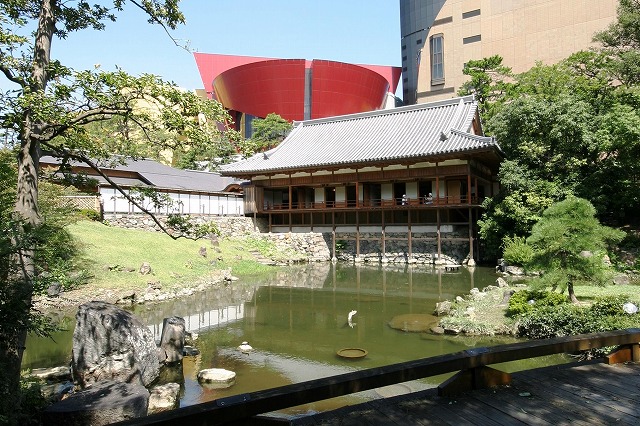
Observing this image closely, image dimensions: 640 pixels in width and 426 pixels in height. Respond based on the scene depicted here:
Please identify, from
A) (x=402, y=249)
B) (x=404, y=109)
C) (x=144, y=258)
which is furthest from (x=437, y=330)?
(x=404, y=109)

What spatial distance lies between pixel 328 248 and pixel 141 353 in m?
19.0

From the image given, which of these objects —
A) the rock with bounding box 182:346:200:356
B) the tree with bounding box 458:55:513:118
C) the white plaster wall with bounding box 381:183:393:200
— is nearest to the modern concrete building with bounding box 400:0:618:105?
the tree with bounding box 458:55:513:118

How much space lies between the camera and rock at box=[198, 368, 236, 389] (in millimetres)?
6974

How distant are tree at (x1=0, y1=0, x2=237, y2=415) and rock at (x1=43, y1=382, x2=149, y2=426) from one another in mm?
611

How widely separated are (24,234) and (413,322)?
909 cm

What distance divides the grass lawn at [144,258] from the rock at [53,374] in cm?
631

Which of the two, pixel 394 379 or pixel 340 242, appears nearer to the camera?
pixel 394 379

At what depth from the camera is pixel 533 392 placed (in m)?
3.17

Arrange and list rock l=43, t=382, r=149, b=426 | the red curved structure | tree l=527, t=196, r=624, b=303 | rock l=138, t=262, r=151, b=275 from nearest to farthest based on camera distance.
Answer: rock l=43, t=382, r=149, b=426
tree l=527, t=196, r=624, b=303
rock l=138, t=262, r=151, b=275
the red curved structure

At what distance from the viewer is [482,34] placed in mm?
40656

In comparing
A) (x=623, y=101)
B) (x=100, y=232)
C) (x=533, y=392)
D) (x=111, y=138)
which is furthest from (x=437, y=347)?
(x=623, y=101)

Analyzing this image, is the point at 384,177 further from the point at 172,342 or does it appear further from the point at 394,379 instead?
the point at 394,379

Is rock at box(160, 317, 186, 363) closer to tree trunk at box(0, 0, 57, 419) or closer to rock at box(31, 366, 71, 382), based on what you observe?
rock at box(31, 366, 71, 382)

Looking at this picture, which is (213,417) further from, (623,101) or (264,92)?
(264,92)
